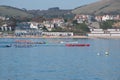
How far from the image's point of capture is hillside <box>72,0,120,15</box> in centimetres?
17170

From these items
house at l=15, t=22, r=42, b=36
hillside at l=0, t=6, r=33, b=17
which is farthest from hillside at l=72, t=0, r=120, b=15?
house at l=15, t=22, r=42, b=36

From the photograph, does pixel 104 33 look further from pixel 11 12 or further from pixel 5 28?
pixel 11 12

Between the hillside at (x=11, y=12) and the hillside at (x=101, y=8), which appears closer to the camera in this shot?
the hillside at (x=11, y=12)

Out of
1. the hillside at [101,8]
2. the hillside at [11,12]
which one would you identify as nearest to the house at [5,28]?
the hillside at [11,12]

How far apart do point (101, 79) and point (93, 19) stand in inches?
4741

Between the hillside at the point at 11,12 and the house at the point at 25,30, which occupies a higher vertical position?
the hillside at the point at 11,12

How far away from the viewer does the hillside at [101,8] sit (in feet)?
563

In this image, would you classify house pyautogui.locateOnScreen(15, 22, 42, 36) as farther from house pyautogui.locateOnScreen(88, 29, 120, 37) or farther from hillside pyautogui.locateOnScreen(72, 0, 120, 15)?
hillside pyautogui.locateOnScreen(72, 0, 120, 15)

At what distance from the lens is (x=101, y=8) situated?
179375 mm

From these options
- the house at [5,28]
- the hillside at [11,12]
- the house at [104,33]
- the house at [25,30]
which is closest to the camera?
the house at [25,30]

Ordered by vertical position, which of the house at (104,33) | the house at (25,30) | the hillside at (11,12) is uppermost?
the hillside at (11,12)

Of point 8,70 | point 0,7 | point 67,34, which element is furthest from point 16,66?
point 0,7

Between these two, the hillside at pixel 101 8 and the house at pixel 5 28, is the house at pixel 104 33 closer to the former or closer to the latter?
the house at pixel 5 28

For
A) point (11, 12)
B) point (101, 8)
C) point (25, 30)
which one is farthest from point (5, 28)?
point (101, 8)
